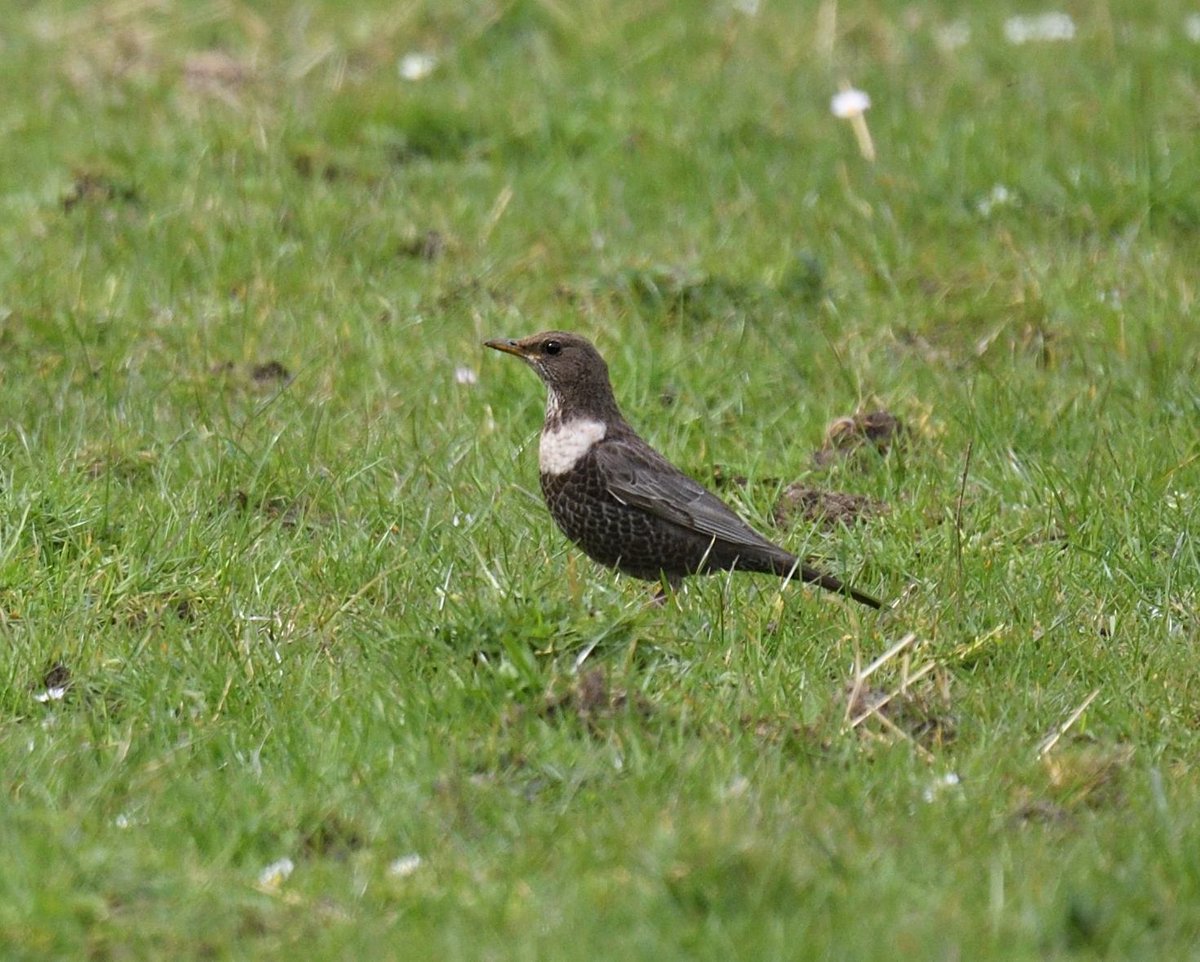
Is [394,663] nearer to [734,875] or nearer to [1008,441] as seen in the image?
[734,875]

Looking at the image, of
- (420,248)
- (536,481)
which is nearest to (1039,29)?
(420,248)

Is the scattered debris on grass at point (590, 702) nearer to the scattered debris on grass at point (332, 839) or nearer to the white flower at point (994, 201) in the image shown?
the scattered debris on grass at point (332, 839)

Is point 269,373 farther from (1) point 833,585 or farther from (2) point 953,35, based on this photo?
(2) point 953,35

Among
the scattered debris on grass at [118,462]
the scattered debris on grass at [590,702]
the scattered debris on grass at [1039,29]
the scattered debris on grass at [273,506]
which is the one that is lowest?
the scattered debris on grass at [1039,29]

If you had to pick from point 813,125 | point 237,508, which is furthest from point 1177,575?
point 813,125

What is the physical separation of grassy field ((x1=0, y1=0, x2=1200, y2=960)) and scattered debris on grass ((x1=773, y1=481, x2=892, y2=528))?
7 cm

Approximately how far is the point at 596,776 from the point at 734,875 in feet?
2.16

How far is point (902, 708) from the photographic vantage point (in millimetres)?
5035

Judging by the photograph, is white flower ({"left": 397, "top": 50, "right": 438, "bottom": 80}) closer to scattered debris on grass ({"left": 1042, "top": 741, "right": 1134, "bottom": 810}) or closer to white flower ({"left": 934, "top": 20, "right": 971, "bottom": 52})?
white flower ({"left": 934, "top": 20, "right": 971, "bottom": 52})

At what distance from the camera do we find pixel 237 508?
20.7 feet

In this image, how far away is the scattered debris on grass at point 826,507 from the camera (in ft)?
21.4

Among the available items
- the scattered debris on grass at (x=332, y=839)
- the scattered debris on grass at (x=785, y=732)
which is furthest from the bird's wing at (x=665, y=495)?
the scattered debris on grass at (x=332, y=839)

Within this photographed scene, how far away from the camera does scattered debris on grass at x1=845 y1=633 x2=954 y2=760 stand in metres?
4.93

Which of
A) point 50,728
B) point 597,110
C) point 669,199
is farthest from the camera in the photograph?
point 597,110
